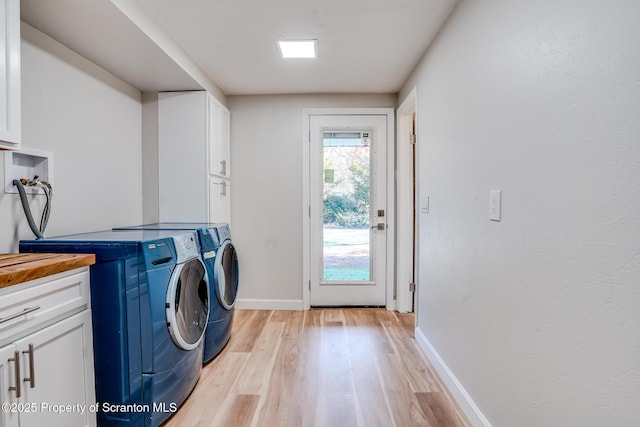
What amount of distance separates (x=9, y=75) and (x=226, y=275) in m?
1.60

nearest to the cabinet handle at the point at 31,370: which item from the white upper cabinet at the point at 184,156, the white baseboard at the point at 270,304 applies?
the white upper cabinet at the point at 184,156

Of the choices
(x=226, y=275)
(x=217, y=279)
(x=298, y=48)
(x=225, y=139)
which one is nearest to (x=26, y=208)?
(x=217, y=279)

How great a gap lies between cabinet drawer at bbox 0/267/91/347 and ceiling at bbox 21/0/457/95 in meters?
1.29

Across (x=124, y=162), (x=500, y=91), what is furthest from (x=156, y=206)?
(x=500, y=91)

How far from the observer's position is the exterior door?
127 inches

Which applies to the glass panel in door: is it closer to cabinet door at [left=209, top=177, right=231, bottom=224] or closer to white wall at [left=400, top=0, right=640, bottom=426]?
cabinet door at [left=209, top=177, right=231, bottom=224]

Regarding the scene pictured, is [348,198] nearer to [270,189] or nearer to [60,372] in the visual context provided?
[270,189]

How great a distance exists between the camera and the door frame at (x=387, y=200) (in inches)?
125

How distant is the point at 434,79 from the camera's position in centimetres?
214

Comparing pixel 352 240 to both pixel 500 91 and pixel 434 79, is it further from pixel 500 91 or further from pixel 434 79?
pixel 500 91

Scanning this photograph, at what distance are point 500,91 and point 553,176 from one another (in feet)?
1.68

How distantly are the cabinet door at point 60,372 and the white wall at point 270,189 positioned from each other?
194 cm

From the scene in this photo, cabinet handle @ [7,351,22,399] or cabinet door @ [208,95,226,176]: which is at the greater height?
cabinet door @ [208,95,226,176]

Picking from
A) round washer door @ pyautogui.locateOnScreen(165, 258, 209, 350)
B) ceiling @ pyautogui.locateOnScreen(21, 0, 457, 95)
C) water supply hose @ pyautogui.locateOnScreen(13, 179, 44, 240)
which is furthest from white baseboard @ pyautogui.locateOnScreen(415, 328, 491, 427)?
water supply hose @ pyautogui.locateOnScreen(13, 179, 44, 240)
